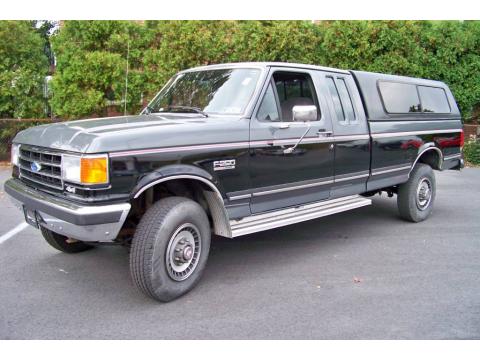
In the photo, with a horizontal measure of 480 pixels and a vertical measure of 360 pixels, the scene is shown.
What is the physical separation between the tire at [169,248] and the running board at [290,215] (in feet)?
1.33

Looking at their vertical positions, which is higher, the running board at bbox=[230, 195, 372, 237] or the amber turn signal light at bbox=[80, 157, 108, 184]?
Result: the amber turn signal light at bbox=[80, 157, 108, 184]

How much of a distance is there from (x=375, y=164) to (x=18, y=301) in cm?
436

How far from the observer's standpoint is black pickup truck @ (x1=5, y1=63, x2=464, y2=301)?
3475 millimetres

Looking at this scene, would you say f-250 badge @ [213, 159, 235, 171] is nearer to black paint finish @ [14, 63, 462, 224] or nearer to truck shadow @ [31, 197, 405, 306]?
black paint finish @ [14, 63, 462, 224]

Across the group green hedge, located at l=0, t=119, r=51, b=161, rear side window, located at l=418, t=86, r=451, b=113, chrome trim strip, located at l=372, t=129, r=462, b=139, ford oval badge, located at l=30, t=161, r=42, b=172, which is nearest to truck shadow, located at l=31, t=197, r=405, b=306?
ford oval badge, located at l=30, t=161, r=42, b=172

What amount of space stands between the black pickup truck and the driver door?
1cm

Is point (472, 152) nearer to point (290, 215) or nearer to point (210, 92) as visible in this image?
point (290, 215)

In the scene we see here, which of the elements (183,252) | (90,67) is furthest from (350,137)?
(90,67)

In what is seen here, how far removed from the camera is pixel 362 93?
5.74 metres

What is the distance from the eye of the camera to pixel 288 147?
4.61 m

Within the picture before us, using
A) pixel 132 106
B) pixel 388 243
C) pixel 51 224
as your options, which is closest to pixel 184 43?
Answer: pixel 132 106

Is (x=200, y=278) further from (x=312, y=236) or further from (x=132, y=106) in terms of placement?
(x=132, y=106)

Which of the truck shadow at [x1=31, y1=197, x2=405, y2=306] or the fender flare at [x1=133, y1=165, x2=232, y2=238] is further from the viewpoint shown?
the truck shadow at [x1=31, y1=197, x2=405, y2=306]

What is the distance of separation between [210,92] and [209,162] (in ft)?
3.58
